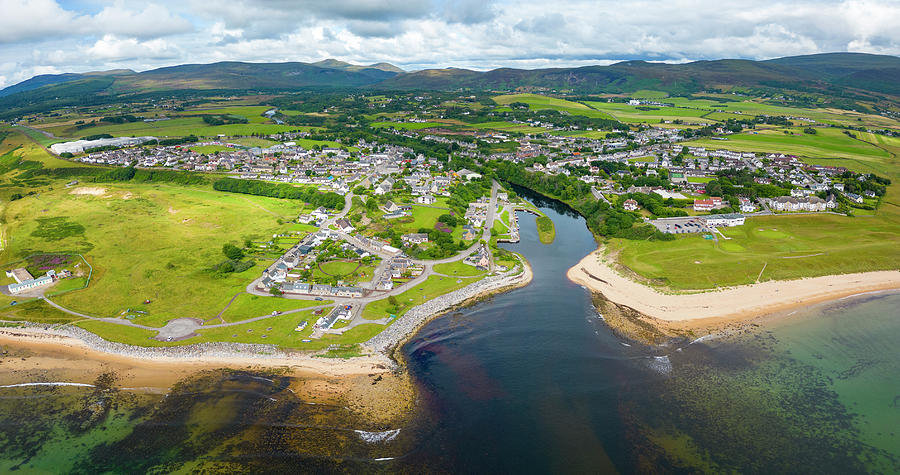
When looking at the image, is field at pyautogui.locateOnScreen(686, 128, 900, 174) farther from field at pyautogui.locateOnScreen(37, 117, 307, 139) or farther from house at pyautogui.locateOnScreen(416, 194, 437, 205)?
field at pyautogui.locateOnScreen(37, 117, 307, 139)

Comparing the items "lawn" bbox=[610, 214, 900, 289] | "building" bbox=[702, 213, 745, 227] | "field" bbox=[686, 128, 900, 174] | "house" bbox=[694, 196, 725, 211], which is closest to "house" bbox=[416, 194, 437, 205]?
"lawn" bbox=[610, 214, 900, 289]

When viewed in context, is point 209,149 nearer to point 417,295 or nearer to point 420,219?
point 420,219

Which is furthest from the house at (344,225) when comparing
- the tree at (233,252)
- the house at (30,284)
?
the house at (30,284)

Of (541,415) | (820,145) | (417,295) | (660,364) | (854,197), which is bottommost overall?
(541,415)

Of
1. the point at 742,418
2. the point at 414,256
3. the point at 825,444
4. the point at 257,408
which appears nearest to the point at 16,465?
the point at 257,408

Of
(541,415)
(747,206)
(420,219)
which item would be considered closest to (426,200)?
(420,219)
